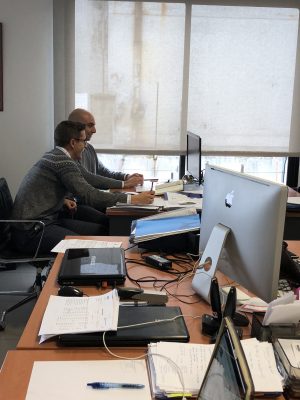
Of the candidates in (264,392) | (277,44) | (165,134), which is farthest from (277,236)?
(277,44)

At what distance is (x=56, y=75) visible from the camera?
418 centimetres

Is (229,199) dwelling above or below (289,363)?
above

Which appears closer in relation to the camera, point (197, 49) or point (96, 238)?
point (96, 238)

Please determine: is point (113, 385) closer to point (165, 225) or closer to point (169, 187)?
point (165, 225)

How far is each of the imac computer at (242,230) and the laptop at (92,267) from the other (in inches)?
12.1

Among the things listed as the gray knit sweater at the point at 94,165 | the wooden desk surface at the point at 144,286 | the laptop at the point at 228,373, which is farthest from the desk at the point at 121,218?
the laptop at the point at 228,373

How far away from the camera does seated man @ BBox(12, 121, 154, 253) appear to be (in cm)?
281

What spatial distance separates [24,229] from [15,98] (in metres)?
1.73

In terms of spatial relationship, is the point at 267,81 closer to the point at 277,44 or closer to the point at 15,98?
the point at 277,44

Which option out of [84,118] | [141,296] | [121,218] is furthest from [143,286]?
[84,118]

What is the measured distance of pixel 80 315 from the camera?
137cm

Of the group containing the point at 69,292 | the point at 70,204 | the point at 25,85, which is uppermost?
the point at 25,85

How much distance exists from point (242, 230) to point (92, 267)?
0.63 meters

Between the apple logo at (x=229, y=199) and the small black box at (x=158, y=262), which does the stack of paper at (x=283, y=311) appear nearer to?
the apple logo at (x=229, y=199)
